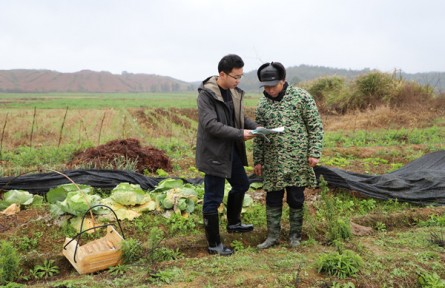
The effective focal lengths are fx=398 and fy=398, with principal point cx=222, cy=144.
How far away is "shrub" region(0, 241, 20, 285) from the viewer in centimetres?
329

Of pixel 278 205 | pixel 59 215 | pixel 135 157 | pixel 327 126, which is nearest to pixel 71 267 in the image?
pixel 59 215

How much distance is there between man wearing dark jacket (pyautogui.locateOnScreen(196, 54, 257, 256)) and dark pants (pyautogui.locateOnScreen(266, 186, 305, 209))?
365 mm

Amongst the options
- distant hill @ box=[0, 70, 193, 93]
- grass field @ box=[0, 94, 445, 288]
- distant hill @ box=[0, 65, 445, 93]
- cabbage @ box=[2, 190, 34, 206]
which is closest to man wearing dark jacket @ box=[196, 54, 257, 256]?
grass field @ box=[0, 94, 445, 288]

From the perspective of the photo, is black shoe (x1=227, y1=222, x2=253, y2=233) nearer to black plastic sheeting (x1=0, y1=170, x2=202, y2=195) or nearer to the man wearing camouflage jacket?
the man wearing camouflage jacket

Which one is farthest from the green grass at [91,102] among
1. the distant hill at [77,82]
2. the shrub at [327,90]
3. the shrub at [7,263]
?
the distant hill at [77,82]

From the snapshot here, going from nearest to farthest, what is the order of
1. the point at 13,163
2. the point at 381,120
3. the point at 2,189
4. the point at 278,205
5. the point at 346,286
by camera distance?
the point at 346,286, the point at 278,205, the point at 2,189, the point at 13,163, the point at 381,120

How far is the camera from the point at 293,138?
12.5ft

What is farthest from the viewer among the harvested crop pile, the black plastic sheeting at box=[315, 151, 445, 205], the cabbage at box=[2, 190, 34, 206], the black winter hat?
the harvested crop pile

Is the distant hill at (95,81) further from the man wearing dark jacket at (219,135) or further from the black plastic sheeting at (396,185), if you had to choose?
the man wearing dark jacket at (219,135)

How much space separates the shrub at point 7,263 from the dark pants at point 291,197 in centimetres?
237

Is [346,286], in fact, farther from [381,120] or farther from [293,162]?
[381,120]

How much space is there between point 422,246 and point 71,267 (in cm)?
345

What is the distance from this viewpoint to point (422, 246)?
3.90 m

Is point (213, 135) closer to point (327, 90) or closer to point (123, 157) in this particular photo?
point (123, 157)
